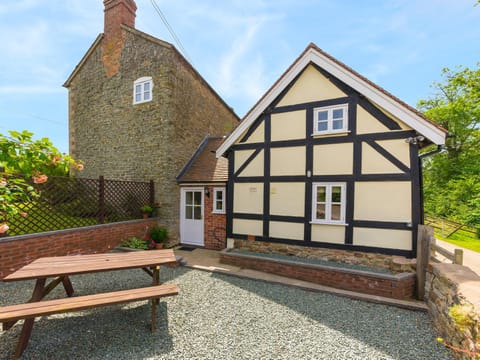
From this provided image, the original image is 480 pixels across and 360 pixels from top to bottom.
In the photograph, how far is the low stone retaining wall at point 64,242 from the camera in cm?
490

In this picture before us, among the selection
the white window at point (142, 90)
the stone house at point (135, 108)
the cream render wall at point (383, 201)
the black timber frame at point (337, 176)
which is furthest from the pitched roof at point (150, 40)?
the cream render wall at point (383, 201)

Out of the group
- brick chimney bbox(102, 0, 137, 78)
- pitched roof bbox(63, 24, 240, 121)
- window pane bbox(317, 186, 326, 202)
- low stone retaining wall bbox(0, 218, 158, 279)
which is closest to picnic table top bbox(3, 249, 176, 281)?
low stone retaining wall bbox(0, 218, 158, 279)

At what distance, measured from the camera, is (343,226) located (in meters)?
5.87

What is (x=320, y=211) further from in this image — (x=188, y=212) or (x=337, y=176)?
(x=188, y=212)

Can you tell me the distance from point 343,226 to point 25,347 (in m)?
6.81

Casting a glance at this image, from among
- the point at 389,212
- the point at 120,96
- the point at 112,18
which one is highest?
the point at 112,18

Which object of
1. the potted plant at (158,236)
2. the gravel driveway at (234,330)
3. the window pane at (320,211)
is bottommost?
the gravel driveway at (234,330)

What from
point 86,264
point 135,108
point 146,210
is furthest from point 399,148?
point 135,108

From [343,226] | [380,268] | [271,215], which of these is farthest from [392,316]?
[271,215]

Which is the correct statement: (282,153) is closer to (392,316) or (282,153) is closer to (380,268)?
(380,268)

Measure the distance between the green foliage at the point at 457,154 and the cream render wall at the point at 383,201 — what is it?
1541 cm

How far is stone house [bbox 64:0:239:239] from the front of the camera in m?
8.79

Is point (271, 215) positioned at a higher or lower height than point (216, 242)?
higher

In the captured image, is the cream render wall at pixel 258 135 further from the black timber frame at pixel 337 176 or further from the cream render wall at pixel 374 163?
the cream render wall at pixel 374 163
